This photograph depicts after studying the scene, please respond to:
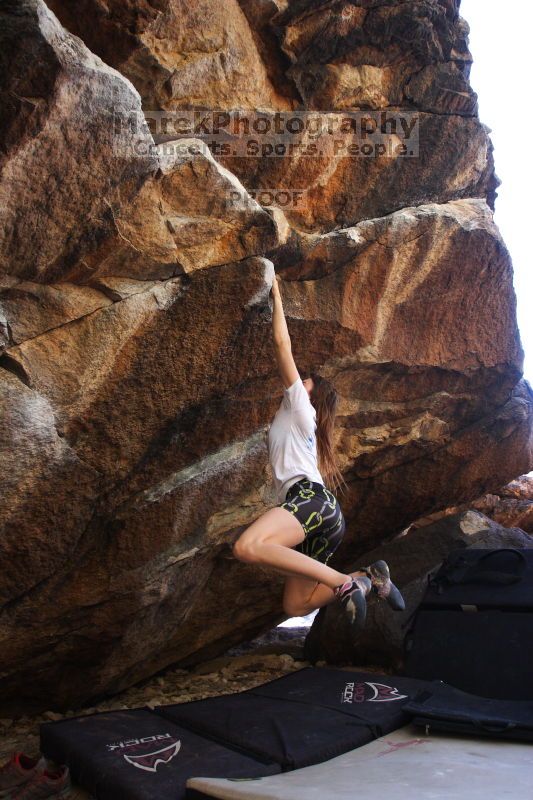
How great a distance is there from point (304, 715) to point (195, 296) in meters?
2.76

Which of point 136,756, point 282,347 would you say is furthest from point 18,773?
point 282,347

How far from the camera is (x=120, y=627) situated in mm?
5953

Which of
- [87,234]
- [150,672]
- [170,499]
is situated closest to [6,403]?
[87,234]

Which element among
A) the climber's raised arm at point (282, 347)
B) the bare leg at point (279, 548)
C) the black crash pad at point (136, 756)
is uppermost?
the climber's raised arm at point (282, 347)

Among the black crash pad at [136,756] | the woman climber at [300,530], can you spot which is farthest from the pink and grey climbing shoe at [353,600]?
the black crash pad at [136,756]

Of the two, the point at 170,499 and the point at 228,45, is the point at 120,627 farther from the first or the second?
the point at 228,45

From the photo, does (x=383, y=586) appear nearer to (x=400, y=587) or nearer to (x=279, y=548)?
(x=279, y=548)

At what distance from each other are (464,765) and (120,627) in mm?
3134

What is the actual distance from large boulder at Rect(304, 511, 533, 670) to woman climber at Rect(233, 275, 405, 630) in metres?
1.75

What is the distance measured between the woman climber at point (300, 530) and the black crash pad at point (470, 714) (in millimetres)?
641

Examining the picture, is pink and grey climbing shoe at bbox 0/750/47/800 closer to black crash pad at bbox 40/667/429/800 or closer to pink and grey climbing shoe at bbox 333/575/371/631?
black crash pad at bbox 40/667/429/800

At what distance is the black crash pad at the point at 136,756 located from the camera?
3801mm

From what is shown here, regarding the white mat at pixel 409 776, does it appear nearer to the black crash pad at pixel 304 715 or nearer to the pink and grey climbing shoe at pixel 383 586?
the black crash pad at pixel 304 715

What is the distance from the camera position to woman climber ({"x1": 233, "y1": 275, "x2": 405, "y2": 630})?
13.6 ft
